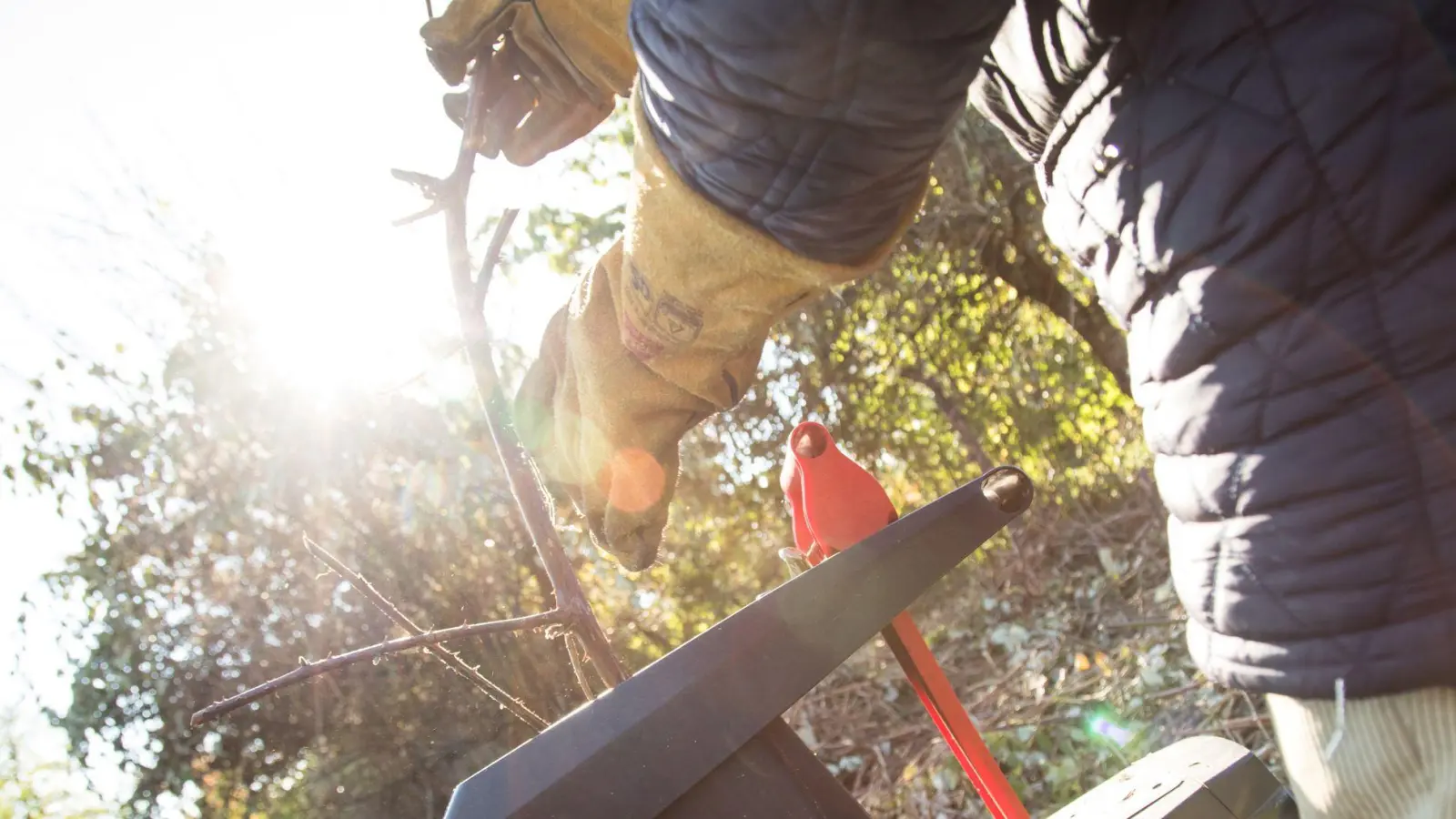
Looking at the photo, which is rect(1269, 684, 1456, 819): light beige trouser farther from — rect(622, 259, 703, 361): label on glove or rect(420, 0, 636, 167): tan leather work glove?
rect(420, 0, 636, 167): tan leather work glove

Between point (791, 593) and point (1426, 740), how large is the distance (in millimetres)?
555

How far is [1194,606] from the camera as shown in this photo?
0.75 m

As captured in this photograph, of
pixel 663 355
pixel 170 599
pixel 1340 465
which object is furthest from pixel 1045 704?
pixel 170 599

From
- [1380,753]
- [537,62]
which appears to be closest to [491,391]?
[537,62]

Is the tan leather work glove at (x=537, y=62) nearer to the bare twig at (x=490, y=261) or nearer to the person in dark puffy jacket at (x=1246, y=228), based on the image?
the bare twig at (x=490, y=261)

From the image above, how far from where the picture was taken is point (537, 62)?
157 centimetres

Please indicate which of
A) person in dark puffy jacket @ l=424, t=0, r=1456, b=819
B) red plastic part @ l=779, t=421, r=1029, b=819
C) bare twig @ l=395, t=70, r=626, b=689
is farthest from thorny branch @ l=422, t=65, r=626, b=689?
person in dark puffy jacket @ l=424, t=0, r=1456, b=819

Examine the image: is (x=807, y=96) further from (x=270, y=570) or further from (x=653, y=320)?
(x=270, y=570)

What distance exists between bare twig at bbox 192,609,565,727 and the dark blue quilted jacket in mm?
972

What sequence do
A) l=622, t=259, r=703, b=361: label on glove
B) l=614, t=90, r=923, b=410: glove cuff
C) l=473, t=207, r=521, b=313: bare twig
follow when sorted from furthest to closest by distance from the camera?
1. l=473, t=207, r=521, b=313: bare twig
2. l=622, t=259, r=703, b=361: label on glove
3. l=614, t=90, r=923, b=410: glove cuff

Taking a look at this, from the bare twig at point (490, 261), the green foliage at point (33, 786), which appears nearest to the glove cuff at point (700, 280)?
the bare twig at point (490, 261)

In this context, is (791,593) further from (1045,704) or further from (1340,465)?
(1045,704)

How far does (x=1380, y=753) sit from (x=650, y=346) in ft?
3.03

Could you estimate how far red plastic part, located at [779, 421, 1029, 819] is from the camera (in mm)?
1141
